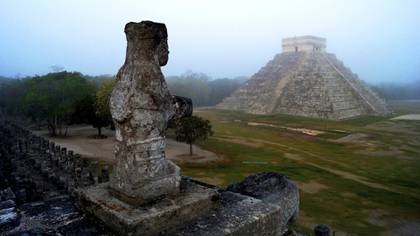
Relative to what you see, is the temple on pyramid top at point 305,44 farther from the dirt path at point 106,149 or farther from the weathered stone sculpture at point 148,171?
the weathered stone sculpture at point 148,171

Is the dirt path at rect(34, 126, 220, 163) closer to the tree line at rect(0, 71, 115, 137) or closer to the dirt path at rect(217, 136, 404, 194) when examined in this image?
the tree line at rect(0, 71, 115, 137)

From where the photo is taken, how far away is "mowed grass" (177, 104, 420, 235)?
12.4m

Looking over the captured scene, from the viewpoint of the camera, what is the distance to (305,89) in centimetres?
5875

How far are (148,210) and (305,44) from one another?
72592 millimetres

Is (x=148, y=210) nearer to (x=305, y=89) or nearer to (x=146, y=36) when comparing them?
(x=146, y=36)

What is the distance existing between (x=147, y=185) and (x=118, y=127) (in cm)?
64

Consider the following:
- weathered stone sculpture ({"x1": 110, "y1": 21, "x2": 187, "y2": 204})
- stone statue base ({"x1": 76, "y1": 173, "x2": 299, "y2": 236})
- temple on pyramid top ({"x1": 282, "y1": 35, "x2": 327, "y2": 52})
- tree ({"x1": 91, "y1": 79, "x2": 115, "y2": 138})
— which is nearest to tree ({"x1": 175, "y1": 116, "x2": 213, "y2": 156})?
tree ({"x1": 91, "y1": 79, "x2": 115, "y2": 138})

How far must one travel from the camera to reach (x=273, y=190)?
5.89m

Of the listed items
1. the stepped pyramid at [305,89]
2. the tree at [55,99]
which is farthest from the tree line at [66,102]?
the stepped pyramid at [305,89]

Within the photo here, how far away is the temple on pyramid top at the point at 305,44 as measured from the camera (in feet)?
232

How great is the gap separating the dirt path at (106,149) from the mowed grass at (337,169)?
1.26m

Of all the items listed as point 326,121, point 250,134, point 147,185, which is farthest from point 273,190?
point 326,121

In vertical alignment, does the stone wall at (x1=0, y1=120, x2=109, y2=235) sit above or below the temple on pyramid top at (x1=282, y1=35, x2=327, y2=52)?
below

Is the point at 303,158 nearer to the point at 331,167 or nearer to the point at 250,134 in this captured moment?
the point at 331,167
